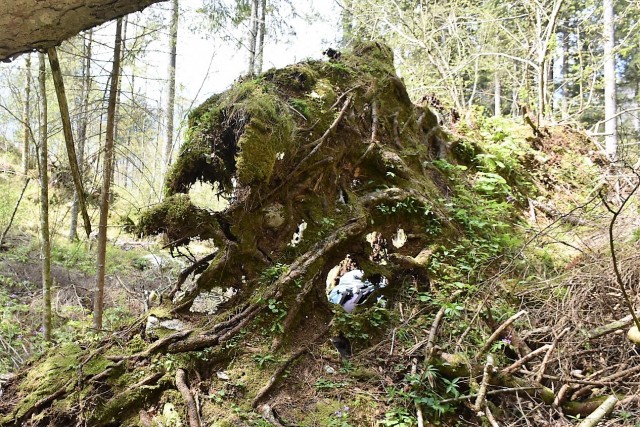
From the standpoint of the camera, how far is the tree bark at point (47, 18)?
1.07 m

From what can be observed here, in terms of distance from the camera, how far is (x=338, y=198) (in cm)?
474

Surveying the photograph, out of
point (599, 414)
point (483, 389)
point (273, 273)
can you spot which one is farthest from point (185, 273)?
point (599, 414)

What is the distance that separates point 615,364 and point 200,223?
3.46m

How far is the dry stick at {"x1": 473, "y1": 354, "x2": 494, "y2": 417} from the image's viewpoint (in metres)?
2.76

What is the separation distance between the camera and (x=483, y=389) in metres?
2.79

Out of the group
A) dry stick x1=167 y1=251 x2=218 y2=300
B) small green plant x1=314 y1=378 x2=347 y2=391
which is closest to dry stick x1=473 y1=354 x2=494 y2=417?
small green plant x1=314 y1=378 x2=347 y2=391

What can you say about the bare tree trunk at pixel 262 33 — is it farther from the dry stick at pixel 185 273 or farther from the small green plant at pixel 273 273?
the small green plant at pixel 273 273

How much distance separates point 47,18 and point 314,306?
3.21 m

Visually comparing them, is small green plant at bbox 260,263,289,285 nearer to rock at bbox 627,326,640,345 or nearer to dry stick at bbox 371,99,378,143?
dry stick at bbox 371,99,378,143

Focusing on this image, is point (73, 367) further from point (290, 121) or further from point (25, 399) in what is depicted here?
point (290, 121)

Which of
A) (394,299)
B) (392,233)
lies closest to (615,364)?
(394,299)

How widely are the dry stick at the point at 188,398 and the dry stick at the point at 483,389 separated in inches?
74.5

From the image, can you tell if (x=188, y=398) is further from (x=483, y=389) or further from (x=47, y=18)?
(x=47, y=18)

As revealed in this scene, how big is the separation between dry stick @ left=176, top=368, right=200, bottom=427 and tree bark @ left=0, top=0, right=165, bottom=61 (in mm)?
2391
